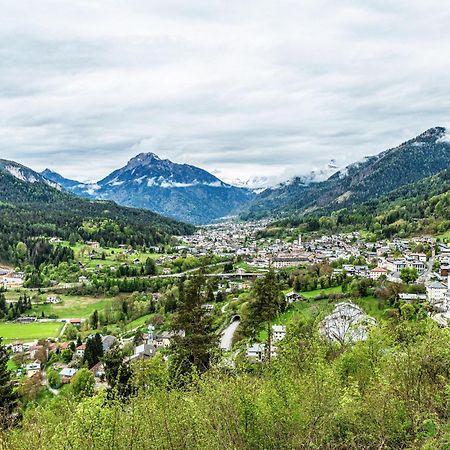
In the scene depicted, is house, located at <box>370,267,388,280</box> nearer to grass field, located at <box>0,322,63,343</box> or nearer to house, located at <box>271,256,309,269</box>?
house, located at <box>271,256,309,269</box>

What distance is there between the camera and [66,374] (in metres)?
48.4

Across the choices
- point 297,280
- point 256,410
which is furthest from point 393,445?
point 297,280

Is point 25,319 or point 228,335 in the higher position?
point 228,335

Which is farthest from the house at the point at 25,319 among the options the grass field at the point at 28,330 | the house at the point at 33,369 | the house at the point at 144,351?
the house at the point at 144,351

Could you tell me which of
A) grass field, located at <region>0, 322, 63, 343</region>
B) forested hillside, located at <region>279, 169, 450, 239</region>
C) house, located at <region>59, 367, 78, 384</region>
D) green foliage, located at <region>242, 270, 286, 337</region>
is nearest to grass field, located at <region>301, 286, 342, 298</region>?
green foliage, located at <region>242, 270, 286, 337</region>

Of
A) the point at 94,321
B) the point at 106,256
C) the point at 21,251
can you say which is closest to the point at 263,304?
the point at 94,321

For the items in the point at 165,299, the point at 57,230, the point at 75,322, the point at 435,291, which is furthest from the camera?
the point at 57,230

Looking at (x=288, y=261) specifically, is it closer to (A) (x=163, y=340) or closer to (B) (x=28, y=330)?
(A) (x=163, y=340)

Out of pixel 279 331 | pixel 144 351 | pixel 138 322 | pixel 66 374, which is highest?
pixel 279 331

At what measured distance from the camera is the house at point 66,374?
156 ft

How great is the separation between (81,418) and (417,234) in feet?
368

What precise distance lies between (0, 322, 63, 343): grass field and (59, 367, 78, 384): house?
19090 millimetres

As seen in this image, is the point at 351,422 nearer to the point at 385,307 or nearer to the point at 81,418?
the point at 81,418

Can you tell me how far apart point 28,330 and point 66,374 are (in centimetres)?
2589
